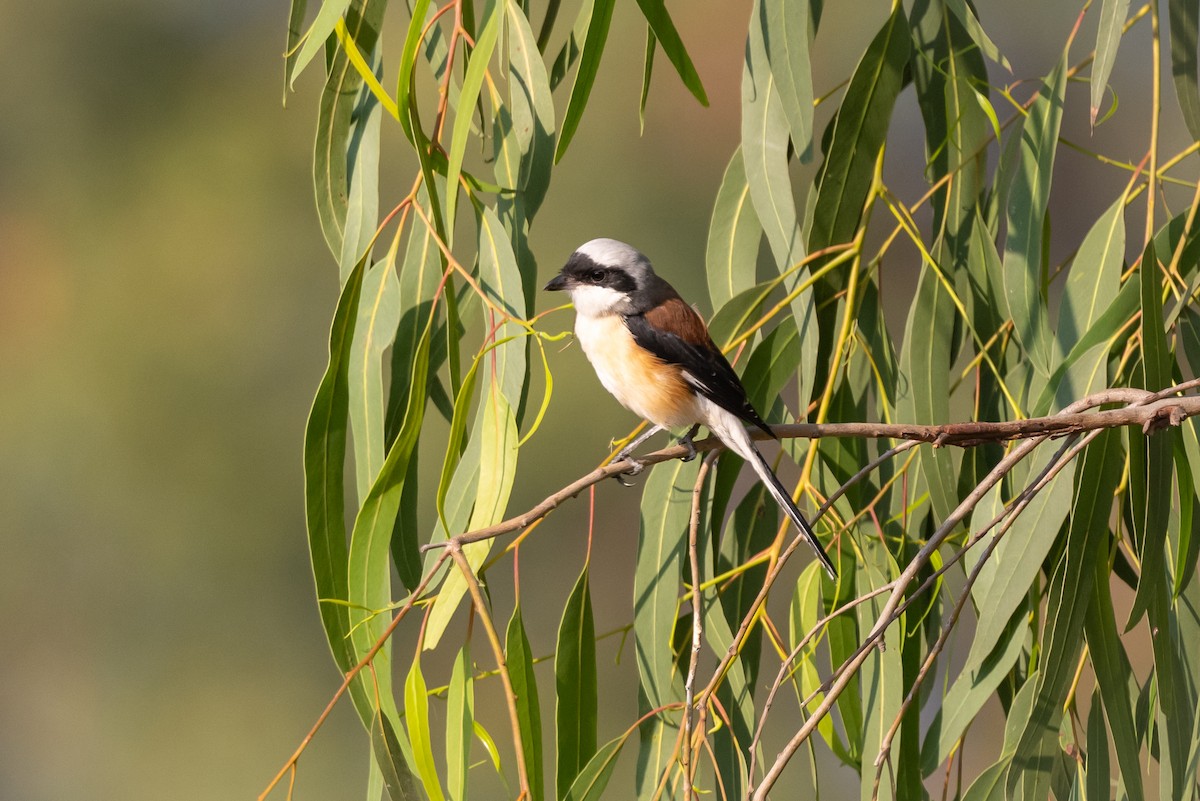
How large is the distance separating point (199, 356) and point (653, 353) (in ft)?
15.4

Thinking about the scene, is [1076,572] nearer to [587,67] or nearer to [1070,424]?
[1070,424]

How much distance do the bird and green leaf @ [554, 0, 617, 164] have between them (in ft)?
1.34

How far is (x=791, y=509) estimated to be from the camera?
150 cm

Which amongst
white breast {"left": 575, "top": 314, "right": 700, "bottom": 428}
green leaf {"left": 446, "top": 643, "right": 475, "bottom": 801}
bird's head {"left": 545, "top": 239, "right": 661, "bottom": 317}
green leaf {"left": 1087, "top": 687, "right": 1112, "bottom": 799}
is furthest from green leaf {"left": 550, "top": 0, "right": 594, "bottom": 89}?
green leaf {"left": 1087, "top": 687, "right": 1112, "bottom": 799}

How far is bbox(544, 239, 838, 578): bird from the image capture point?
5.55ft

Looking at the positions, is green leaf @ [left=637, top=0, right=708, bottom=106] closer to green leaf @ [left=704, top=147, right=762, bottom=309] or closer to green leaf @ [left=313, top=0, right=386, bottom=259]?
green leaf @ [left=704, top=147, right=762, bottom=309]

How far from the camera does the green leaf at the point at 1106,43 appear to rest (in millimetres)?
1499

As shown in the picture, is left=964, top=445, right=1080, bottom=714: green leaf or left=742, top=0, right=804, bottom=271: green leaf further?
left=742, top=0, right=804, bottom=271: green leaf

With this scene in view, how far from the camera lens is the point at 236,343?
6043mm

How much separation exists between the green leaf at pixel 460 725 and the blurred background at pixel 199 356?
4.13 metres

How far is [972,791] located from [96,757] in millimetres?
5796

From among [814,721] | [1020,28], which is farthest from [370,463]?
[1020,28]

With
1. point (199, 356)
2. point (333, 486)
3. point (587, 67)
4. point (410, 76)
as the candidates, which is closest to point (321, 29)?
point (410, 76)

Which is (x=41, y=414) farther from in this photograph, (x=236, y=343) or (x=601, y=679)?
(x=601, y=679)
